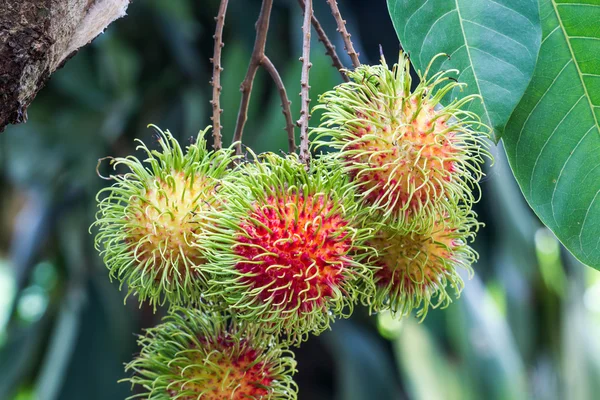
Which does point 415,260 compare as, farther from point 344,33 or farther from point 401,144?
point 344,33

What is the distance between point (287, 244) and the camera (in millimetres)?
990

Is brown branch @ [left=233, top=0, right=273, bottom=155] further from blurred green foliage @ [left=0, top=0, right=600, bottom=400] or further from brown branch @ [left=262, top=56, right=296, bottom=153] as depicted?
blurred green foliage @ [left=0, top=0, right=600, bottom=400]

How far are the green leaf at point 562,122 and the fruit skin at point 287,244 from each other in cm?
28

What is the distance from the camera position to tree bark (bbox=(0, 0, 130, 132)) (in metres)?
0.91

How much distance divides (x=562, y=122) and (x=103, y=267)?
4.02 meters

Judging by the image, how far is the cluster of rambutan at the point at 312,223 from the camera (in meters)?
0.98

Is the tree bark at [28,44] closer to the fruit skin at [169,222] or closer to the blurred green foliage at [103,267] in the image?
the fruit skin at [169,222]

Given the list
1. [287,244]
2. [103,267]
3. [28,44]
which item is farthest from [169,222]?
[103,267]

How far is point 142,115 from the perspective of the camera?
15.9 ft

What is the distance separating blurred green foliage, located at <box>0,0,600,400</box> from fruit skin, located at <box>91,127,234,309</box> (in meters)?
2.70

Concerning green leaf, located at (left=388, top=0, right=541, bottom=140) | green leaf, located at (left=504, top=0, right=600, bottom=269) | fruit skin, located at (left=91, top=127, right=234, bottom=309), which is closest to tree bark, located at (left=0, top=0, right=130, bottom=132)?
fruit skin, located at (left=91, top=127, right=234, bottom=309)

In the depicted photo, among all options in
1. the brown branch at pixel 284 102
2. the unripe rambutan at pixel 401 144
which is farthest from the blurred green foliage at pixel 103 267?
the unripe rambutan at pixel 401 144

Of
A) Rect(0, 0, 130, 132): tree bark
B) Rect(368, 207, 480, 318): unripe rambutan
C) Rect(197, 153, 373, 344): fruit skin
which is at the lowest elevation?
Rect(368, 207, 480, 318): unripe rambutan

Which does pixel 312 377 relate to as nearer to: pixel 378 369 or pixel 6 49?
pixel 378 369
